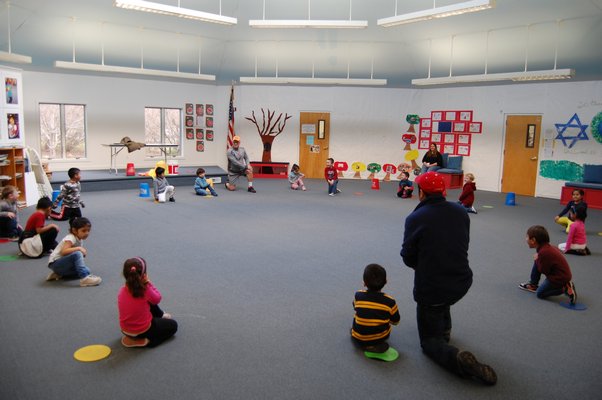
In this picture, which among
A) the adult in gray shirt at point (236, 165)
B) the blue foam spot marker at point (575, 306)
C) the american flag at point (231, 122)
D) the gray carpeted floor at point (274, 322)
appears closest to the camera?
the gray carpeted floor at point (274, 322)

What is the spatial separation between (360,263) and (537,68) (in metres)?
9.33

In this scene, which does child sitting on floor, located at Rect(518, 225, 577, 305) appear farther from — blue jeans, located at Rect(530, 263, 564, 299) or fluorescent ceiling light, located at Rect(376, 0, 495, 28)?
fluorescent ceiling light, located at Rect(376, 0, 495, 28)

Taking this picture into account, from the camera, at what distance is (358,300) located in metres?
4.09

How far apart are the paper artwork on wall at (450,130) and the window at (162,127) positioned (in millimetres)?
8100

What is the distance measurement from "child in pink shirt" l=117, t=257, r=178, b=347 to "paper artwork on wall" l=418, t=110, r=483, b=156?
1307cm

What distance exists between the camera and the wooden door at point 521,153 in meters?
13.8

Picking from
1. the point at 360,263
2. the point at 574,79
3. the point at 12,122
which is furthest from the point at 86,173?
the point at 574,79

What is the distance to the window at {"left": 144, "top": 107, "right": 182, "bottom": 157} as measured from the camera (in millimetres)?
15781

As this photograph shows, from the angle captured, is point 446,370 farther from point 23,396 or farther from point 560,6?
point 560,6

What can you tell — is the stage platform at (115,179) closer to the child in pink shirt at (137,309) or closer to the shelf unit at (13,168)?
the shelf unit at (13,168)

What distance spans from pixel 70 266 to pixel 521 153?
1256cm

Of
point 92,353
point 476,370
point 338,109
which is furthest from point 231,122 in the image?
point 476,370

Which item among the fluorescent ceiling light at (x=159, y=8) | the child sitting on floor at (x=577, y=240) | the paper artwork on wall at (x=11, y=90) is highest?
the fluorescent ceiling light at (x=159, y=8)

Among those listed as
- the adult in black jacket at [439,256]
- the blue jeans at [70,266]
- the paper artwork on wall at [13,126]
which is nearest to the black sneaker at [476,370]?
the adult in black jacket at [439,256]
